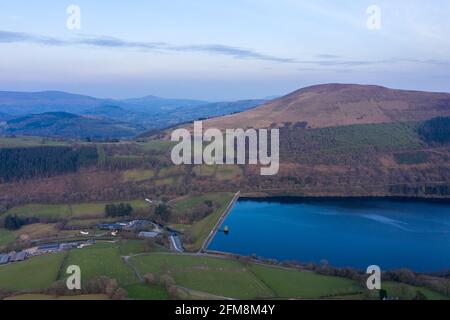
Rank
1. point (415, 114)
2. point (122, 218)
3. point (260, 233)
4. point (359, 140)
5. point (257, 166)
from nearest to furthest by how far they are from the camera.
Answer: point (260, 233)
point (122, 218)
point (257, 166)
point (359, 140)
point (415, 114)

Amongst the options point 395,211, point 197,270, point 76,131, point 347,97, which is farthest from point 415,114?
point 76,131

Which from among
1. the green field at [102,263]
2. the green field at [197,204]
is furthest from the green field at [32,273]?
the green field at [197,204]

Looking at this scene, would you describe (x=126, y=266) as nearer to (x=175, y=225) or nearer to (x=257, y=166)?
(x=175, y=225)

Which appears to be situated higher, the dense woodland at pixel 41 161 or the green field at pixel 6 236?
the dense woodland at pixel 41 161

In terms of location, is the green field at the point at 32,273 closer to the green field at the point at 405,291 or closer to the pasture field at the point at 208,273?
the pasture field at the point at 208,273

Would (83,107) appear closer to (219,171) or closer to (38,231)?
(219,171)
